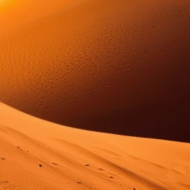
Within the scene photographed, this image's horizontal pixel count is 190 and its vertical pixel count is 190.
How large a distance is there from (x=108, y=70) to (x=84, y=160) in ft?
15.2

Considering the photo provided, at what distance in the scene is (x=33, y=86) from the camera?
328 inches

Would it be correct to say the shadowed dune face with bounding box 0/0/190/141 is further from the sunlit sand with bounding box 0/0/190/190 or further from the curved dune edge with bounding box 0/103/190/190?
the curved dune edge with bounding box 0/103/190/190

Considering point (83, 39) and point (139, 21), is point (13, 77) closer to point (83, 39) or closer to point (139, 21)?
point (83, 39)

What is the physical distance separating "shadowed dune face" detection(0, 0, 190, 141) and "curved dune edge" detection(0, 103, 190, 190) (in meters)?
1.57

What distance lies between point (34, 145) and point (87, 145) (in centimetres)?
79

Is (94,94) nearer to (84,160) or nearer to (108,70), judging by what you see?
(108,70)

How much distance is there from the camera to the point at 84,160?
4.06 meters

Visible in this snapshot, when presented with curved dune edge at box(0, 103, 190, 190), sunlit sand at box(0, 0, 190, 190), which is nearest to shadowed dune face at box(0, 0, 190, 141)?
sunlit sand at box(0, 0, 190, 190)

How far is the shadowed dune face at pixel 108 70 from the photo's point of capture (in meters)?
6.89

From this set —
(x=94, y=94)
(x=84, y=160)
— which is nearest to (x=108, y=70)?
(x=94, y=94)

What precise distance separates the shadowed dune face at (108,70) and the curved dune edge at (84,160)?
1570mm

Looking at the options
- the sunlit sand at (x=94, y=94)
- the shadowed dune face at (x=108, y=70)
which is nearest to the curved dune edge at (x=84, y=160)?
the sunlit sand at (x=94, y=94)

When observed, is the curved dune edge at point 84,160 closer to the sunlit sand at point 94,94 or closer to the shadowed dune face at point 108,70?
the sunlit sand at point 94,94

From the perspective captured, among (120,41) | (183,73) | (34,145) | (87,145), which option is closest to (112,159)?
(87,145)
